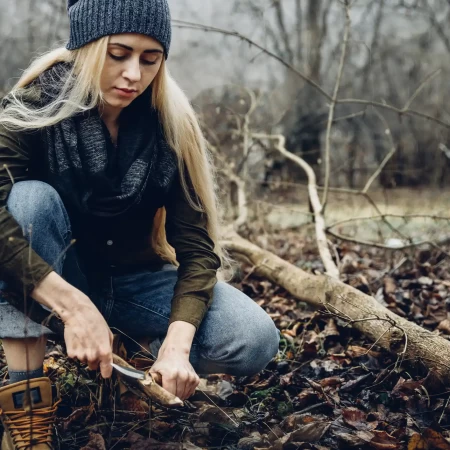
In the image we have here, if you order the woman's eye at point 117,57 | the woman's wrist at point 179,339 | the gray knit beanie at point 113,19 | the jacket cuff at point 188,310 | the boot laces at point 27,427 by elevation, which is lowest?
the boot laces at point 27,427

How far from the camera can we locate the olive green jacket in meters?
1.83

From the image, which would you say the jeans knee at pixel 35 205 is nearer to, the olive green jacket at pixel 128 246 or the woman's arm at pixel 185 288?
the olive green jacket at pixel 128 246

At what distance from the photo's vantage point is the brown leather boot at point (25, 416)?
1.86 m

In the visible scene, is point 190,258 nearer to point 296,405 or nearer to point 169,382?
point 169,382

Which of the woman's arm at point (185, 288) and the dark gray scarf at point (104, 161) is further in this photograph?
the dark gray scarf at point (104, 161)

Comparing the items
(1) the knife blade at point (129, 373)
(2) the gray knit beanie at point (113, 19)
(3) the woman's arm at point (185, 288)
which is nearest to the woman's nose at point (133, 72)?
(2) the gray knit beanie at point (113, 19)

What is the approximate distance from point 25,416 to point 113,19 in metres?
1.36

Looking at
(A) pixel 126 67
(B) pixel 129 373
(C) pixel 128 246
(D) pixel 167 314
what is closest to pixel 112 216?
(C) pixel 128 246

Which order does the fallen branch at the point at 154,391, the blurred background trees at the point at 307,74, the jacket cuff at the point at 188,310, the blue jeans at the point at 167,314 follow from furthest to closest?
the blurred background trees at the point at 307,74 → the blue jeans at the point at 167,314 → the jacket cuff at the point at 188,310 → the fallen branch at the point at 154,391

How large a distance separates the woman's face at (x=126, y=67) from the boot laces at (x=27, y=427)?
3.60ft

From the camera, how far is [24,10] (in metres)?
7.76

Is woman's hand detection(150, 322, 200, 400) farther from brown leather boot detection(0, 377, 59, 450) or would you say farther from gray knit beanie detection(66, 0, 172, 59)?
gray knit beanie detection(66, 0, 172, 59)

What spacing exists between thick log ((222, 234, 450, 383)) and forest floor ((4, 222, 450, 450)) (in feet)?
0.24

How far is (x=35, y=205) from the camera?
1.97m
